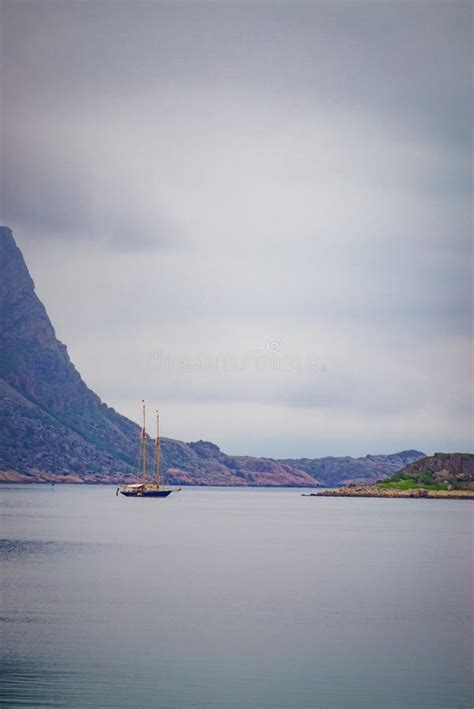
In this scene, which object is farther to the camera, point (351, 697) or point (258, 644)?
point (258, 644)

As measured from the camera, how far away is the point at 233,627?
3897 cm

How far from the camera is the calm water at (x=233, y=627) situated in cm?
2939

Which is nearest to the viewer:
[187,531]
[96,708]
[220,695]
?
[96,708]

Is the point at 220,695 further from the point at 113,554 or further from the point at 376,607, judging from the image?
the point at 113,554

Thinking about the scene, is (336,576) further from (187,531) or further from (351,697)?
(187,531)

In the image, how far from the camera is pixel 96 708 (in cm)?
2692

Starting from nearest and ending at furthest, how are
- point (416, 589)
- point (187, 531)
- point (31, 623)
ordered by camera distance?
point (31, 623), point (416, 589), point (187, 531)

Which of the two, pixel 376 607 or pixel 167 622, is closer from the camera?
pixel 167 622

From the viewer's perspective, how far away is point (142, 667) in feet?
105

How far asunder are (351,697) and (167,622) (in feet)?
40.5

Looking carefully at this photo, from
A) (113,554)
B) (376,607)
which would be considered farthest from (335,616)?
(113,554)

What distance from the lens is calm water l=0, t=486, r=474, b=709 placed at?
29.4 meters

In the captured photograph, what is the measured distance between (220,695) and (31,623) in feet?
40.4

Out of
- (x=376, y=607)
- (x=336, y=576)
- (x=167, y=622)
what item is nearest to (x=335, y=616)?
(x=376, y=607)
